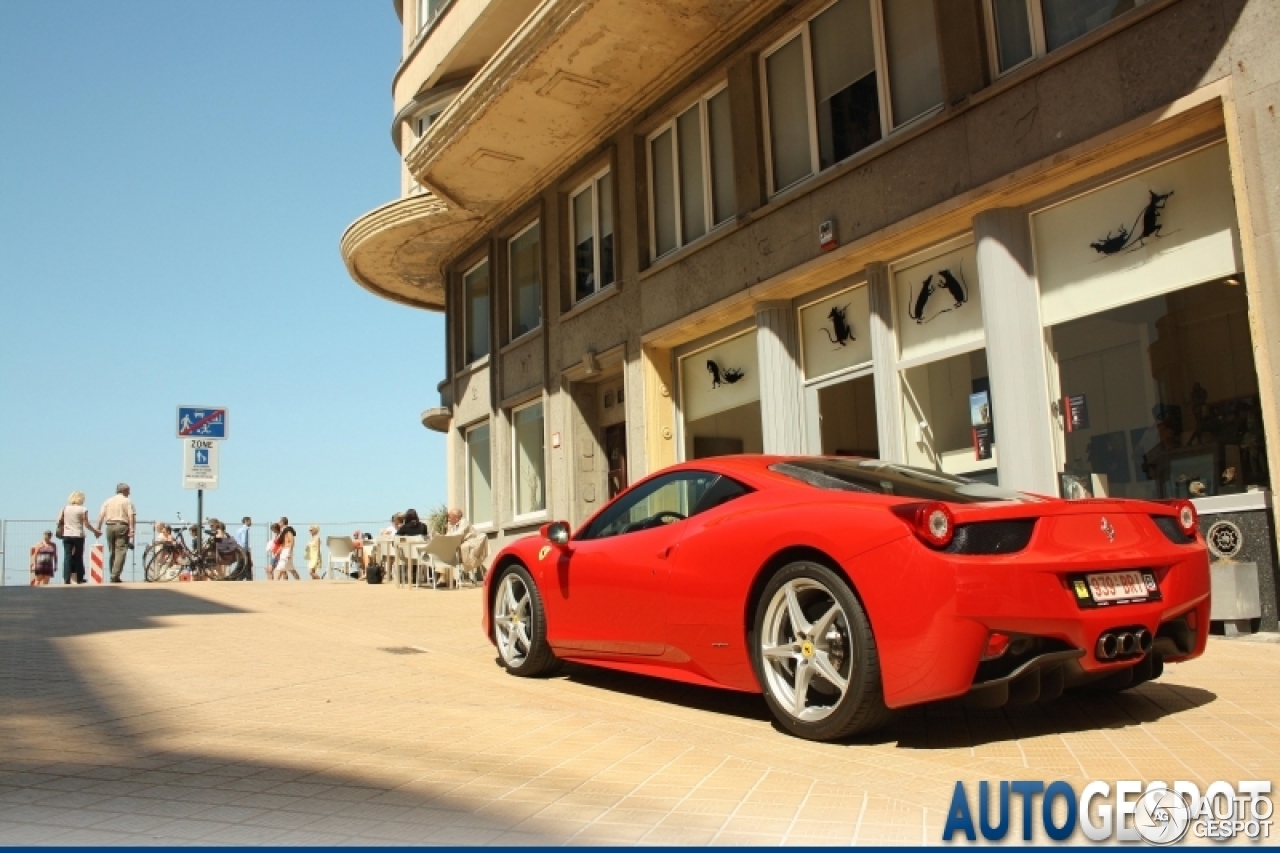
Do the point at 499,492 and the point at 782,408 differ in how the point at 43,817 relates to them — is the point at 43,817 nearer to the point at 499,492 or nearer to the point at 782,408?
the point at 782,408

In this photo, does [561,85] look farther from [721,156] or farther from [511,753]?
[511,753]

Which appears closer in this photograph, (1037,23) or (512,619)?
(512,619)

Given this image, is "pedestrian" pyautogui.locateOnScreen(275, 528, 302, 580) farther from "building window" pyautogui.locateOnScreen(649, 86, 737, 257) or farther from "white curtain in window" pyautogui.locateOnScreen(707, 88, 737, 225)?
"white curtain in window" pyautogui.locateOnScreen(707, 88, 737, 225)

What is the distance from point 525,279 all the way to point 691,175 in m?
5.56

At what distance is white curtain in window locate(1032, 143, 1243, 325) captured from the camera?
27.9 ft

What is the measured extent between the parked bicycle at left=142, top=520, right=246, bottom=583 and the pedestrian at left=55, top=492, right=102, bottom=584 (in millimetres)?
3272

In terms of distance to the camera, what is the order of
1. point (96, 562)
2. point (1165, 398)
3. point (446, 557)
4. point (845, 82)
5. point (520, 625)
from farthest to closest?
point (96, 562)
point (446, 557)
point (845, 82)
point (1165, 398)
point (520, 625)

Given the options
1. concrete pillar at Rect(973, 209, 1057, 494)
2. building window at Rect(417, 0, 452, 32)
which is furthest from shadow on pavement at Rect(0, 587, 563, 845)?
building window at Rect(417, 0, 452, 32)

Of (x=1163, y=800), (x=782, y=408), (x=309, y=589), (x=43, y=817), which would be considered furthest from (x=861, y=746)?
(x=309, y=589)

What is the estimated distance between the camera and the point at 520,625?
738 centimetres

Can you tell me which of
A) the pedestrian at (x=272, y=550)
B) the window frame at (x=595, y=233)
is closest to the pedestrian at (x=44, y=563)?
the pedestrian at (x=272, y=550)

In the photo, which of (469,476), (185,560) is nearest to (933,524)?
(469,476)

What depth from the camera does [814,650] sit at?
4.96 meters

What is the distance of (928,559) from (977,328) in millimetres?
6591
